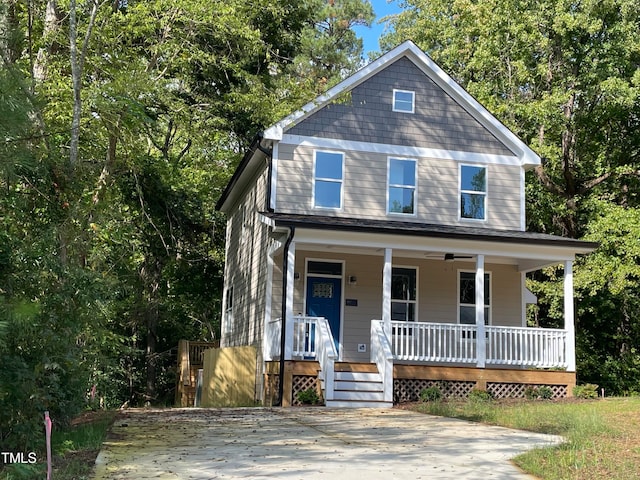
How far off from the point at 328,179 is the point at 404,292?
3316 millimetres

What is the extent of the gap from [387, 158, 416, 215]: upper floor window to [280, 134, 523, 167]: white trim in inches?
9.7

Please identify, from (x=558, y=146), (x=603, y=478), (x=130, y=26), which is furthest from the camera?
(x=558, y=146)

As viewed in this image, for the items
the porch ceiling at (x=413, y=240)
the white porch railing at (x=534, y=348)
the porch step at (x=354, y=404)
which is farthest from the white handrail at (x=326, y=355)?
the white porch railing at (x=534, y=348)

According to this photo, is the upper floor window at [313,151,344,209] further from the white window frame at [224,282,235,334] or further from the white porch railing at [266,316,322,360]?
the white window frame at [224,282,235,334]

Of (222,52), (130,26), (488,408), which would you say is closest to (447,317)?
(488,408)

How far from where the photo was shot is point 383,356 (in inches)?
535

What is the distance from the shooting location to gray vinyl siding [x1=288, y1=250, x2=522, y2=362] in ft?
53.0

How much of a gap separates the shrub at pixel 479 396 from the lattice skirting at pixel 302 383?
3.11 metres

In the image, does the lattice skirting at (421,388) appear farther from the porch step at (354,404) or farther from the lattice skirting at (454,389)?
the porch step at (354,404)

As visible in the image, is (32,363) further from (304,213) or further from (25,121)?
(304,213)

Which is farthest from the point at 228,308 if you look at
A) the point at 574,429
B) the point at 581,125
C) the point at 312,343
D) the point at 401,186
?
the point at 574,429

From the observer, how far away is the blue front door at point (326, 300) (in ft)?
52.6

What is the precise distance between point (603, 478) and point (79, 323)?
5.47 m

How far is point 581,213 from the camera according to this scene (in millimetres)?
22859
